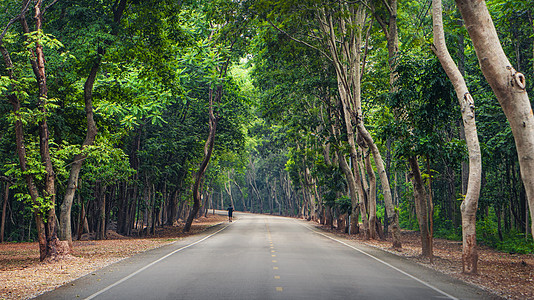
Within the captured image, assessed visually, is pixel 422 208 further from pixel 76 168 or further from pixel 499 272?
pixel 76 168

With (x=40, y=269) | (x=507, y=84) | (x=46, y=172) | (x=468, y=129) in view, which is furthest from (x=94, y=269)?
(x=507, y=84)

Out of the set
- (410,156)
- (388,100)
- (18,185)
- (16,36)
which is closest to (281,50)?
(388,100)

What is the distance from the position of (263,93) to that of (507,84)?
26.5m

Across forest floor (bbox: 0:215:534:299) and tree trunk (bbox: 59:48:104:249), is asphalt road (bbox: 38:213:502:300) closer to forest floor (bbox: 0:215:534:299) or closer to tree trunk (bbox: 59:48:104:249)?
forest floor (bbox: 0:215:534:299)

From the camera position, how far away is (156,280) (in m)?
10.6

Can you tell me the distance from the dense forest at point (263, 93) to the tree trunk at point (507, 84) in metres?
0.02

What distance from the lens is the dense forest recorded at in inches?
572

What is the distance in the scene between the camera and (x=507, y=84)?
738cm

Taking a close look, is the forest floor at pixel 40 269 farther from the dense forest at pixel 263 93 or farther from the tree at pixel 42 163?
the dense forest at pixel 263 93

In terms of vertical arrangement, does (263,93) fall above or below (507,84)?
above

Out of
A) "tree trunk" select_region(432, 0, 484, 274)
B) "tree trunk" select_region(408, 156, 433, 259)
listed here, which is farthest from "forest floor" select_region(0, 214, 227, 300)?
"tree trunk" select_region(408, 156, 433, 259)

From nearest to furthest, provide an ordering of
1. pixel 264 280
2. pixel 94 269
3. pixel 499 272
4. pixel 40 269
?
pixel 264 280
pixel 94 269
pixel 40 269
pixel 499 272

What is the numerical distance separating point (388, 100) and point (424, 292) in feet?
28.5

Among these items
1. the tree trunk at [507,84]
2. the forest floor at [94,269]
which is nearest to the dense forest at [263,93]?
the tree trunk at [507,84]
